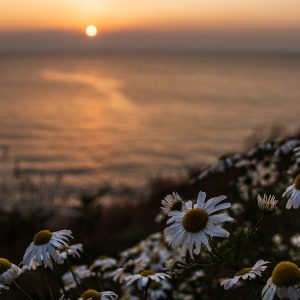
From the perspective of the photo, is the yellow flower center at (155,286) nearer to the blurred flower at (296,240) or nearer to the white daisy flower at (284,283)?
the blurred flower at (296,240)

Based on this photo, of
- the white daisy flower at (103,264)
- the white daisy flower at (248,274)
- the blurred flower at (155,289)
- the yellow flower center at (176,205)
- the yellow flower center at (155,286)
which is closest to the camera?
the white daisy flower at (248,274)

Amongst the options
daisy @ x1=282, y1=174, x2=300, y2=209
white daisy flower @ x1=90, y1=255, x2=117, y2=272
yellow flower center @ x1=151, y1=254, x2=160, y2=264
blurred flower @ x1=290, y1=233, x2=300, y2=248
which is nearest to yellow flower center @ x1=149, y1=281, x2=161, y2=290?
yellow flower center @ x1=151, y1=254, x2=160, y2=264

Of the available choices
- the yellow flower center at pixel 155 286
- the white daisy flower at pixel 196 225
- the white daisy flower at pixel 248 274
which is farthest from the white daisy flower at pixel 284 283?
the yellow flower center at pixel 155 286

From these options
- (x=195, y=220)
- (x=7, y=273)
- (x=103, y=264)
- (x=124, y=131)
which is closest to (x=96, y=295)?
(x=7, y=273)

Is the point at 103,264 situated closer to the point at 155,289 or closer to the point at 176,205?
the point at 155,289

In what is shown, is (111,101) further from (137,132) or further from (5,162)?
(5,162)

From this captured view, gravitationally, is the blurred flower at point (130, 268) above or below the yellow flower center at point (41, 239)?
below
